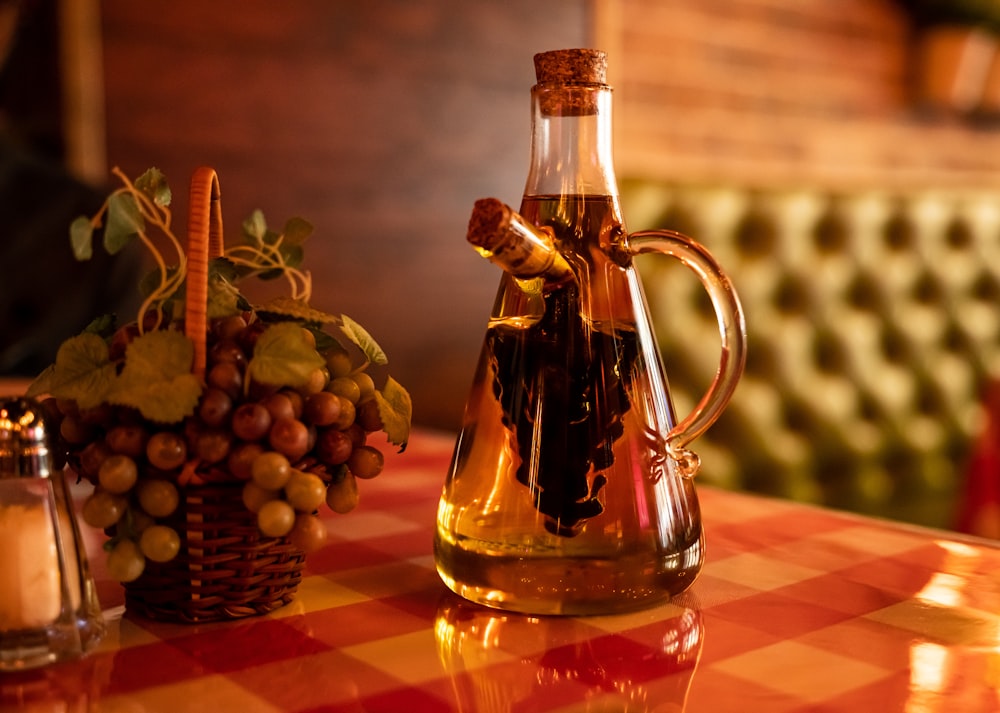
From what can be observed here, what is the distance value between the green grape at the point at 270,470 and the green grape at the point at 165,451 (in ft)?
0.10

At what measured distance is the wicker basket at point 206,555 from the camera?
411 mm

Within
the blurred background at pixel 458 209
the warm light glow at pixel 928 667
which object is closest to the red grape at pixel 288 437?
the warm light glow at pixel 928 667

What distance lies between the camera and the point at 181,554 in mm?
424

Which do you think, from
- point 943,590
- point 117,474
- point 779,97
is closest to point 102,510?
point 117,474

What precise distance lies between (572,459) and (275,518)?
133 millimetres

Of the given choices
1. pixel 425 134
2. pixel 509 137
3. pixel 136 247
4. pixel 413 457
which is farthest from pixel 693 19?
pixel 413 457

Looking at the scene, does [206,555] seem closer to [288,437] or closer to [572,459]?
[288,437]

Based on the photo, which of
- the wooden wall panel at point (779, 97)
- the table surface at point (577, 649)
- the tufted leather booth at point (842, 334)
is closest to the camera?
the table surface at point (577, 649)

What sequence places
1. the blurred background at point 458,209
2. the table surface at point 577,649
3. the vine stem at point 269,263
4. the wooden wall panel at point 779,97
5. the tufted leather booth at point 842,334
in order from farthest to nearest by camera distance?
the wooden wall panel at point 779,97, the tufted leather booth at point 842,334, the blurred background at point 458,209, the vine stem at point 269,263, the table surface at point 577,649

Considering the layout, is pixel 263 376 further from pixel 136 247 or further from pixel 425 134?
pixel 425 134

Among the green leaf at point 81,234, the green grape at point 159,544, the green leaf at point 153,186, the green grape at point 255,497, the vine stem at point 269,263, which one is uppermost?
the green leaf at point 153,186

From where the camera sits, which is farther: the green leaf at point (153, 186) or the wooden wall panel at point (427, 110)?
the wooden wall panel at point (427, 110)

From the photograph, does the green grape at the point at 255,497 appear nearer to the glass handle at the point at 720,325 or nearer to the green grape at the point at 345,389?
the green grape at the point at 345,389

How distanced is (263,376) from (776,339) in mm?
1489
